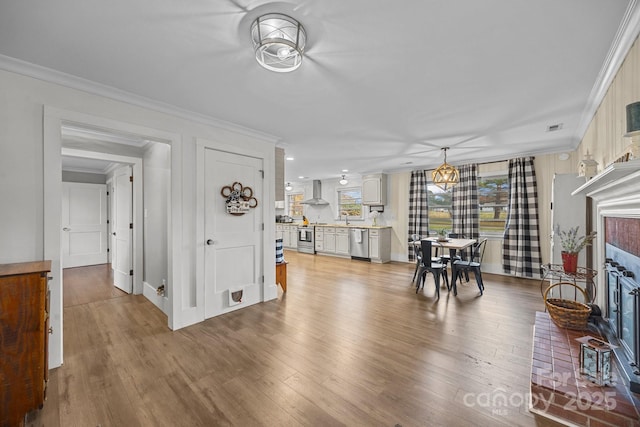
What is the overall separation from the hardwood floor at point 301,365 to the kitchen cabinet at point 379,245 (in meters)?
2.98

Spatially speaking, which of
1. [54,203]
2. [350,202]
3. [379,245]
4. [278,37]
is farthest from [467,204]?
[54,203]

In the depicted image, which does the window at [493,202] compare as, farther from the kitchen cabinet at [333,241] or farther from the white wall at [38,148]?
the white wall at [38,148]

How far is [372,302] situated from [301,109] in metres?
2.76

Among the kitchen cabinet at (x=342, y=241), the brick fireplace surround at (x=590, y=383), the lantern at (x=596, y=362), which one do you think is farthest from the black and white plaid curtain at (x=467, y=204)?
the lantern at (x=596, y=362)

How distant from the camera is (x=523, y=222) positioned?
510cm

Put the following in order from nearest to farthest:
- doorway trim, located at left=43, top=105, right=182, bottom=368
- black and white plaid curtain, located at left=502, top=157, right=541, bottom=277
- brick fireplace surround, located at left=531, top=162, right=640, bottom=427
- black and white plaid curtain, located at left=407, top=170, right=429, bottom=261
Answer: brick fireplace surround, located at left=531, top=162, right=640, bottom=427 → doorway trim, located at left=43, top=105, right=182, bottom=368 → black and white plaid curtain, located at left=502, top=157, right=541, bottom=277 → black and white plaid curtain, located at left=407, top=170, right=429, bottom=261

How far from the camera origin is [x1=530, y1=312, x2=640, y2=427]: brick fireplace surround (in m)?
1.53

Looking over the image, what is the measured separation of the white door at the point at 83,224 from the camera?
6.16 meters

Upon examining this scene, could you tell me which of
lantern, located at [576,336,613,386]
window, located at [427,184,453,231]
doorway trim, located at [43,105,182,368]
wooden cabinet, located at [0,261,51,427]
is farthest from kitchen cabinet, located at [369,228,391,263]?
wooden cabinet, located at [0,261,51,427]

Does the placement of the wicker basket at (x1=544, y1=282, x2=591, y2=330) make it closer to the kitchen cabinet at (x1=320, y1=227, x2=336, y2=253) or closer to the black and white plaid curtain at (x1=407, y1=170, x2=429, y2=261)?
the black and white plaid curtain at (x1=407, y1=170, x2=429, y2=261)

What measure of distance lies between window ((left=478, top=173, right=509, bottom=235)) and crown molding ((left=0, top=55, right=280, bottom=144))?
203 inches

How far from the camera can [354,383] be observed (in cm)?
203

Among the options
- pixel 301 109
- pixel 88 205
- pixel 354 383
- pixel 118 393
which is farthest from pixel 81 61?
pixel 88 205

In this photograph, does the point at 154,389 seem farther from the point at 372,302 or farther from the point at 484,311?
the point at 484,311
